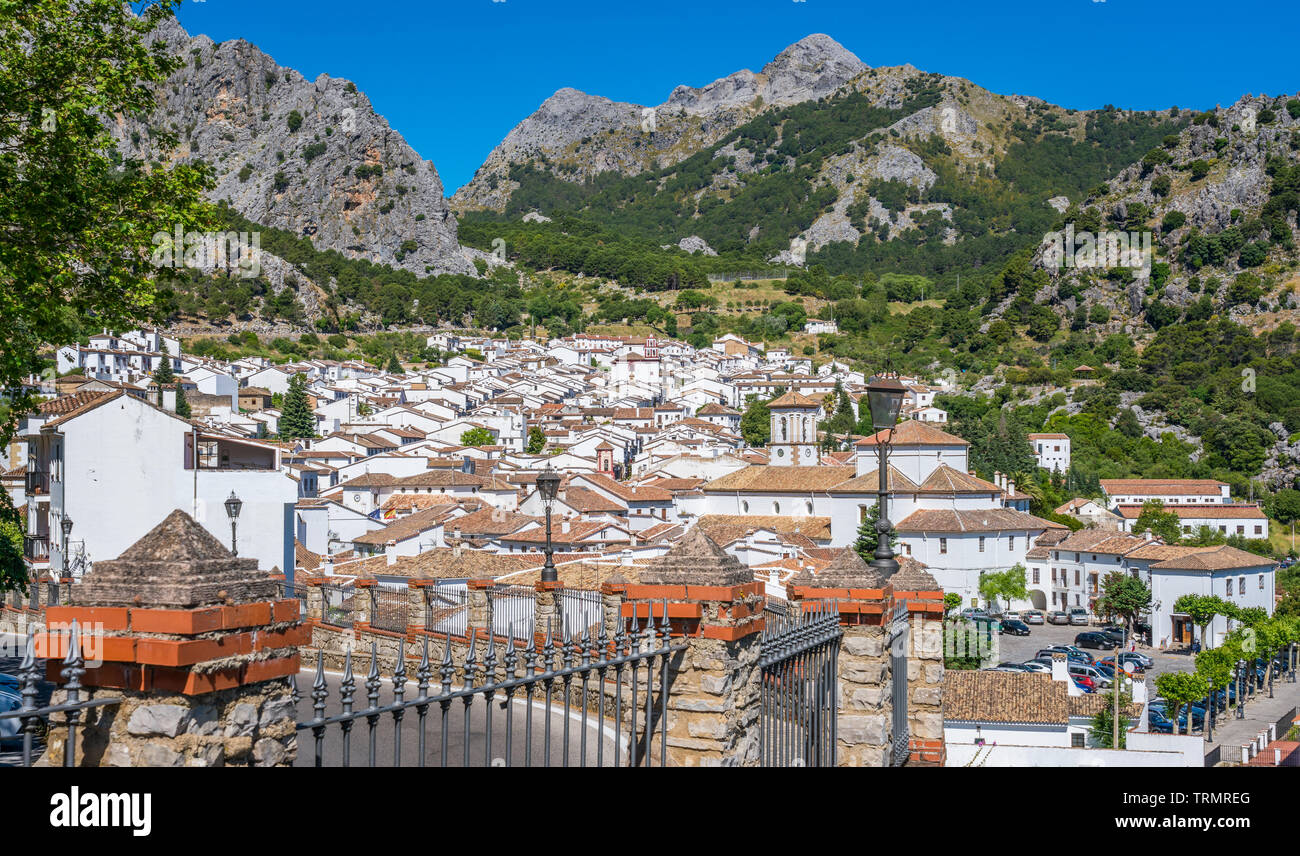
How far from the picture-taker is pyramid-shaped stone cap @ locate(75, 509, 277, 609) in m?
3.76

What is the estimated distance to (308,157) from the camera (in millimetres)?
165750

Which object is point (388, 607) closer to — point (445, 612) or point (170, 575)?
point (445, 612)

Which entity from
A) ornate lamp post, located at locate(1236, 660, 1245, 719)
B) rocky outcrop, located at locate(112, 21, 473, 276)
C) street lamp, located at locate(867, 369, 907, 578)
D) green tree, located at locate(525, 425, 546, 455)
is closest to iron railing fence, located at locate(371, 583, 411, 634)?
street lamp, located at locate(867, 369, 907, 578)

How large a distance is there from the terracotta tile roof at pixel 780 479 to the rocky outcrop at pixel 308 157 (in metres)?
106

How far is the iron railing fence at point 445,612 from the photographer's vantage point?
14250 mm

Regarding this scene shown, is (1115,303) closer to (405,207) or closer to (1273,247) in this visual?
(1273,247)

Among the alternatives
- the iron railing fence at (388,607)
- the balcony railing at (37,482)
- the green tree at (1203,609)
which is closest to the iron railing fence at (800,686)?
the iron railing fence at (388,607)

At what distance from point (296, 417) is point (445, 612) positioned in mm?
73827

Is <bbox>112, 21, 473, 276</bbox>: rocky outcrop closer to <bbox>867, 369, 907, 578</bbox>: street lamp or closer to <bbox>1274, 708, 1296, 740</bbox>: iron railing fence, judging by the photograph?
<bbox>1274, 708, 1296, 740</bbox>: iron railing fence
